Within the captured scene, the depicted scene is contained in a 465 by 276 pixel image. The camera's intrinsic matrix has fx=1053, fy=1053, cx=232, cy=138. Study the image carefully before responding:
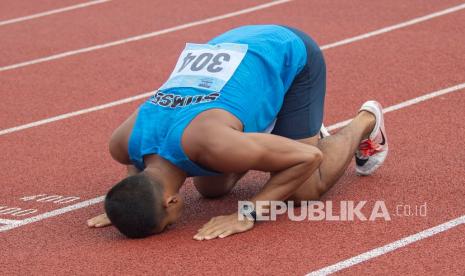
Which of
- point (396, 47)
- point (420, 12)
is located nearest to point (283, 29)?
point (396, 47)

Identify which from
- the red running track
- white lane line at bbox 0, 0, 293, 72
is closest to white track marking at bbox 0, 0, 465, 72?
white lane line at bbox 0, 0, 293, 72

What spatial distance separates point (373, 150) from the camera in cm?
636

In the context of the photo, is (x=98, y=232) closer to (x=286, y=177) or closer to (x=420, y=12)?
(x=286, y=177)

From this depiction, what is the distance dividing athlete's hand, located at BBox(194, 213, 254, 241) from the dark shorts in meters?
0.65

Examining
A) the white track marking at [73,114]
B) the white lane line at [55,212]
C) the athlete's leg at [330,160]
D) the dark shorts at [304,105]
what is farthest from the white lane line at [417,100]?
the white lane line at [55,212]

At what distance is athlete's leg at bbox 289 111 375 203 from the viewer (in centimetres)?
591

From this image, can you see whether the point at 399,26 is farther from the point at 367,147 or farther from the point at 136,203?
the point at 136,203

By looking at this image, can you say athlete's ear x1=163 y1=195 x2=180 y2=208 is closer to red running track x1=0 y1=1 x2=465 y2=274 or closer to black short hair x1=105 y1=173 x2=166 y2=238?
black short hair x1=105 y1=173 x2=166 y2=238

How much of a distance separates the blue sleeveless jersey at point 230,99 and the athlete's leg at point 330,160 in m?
0.40

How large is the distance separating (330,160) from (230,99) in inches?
30.8

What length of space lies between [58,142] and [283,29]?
2164mm

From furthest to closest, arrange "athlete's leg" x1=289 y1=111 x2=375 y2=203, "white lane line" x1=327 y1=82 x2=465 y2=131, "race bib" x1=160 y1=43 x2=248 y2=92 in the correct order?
"white lane line" x1=327 y1=82 x2=465 y2=131
"athlete's leg" x1=289 y1=111 x2=375 y2=203
"race bib" x1=160 y1=43 x2=248 y2=92

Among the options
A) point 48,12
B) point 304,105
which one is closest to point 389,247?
point 304,105

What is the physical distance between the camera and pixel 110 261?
17.4 feet
